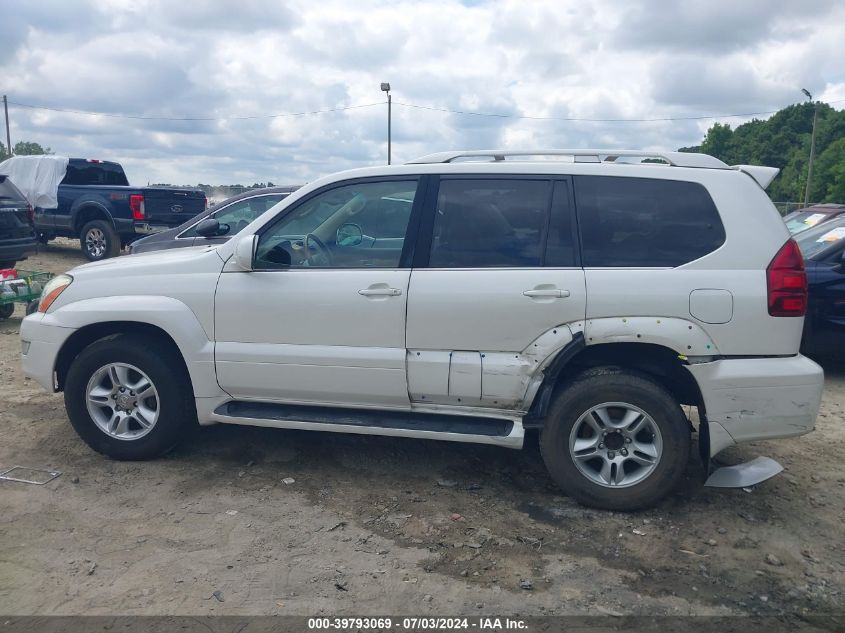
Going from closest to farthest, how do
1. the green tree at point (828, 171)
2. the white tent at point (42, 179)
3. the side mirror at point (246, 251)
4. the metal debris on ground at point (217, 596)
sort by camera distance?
the metal debris on ground at point (217, 596) < the side mirror at point (246, 251) < the white tent at point (42, 179) < the green tree at point (828, 171)

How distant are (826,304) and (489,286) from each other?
4.31 meters

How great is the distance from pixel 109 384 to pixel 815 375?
13.9 feet

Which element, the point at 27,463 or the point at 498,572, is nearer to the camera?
the point at 498,572

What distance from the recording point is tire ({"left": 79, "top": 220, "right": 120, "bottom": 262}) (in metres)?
14.2

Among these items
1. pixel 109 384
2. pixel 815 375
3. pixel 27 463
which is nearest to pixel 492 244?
pixel 815 375

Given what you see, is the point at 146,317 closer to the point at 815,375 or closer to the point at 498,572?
the point at 498,572

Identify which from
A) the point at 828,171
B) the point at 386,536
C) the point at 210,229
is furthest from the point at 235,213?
the point at 828,171

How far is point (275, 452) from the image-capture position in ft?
16.4

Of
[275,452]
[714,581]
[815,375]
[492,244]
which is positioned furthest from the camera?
[275,452]

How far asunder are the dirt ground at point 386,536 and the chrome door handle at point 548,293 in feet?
4.04

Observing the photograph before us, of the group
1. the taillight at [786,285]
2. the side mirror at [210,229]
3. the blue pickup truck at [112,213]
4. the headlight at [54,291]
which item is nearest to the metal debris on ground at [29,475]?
the headlight at [54,291]

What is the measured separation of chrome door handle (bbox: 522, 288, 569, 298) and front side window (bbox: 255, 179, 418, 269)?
0.83m

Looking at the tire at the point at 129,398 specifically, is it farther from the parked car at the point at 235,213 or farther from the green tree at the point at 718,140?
the green tree at the point at 718,140

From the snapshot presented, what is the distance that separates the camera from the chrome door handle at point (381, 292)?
421 centimetres
